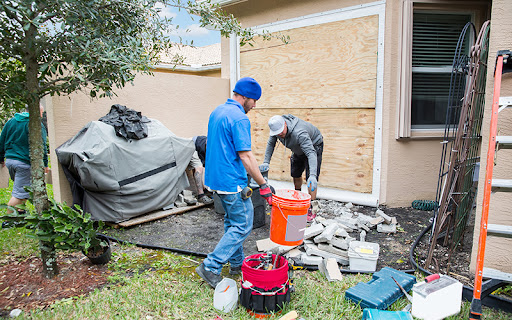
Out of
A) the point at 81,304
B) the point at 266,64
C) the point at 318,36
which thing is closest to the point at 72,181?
the point at 81,304

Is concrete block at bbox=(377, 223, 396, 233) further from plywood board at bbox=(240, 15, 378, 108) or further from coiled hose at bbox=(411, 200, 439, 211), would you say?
plywood board at bbox=(240, 15, 378, 108)

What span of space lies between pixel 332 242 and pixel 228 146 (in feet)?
5.66

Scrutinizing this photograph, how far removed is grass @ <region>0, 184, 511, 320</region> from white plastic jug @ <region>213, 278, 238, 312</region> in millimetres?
45

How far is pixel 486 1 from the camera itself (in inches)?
206

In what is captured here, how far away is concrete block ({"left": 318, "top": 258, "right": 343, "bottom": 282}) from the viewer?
3.27 metres

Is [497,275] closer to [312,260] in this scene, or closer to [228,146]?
[312,260]

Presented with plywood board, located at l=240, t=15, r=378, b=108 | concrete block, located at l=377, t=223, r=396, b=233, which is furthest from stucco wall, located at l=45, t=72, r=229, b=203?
concrete block, located at l=377, t=223, r=396, b=233

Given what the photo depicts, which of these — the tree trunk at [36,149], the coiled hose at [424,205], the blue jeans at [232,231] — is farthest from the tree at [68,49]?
the coiled hose at [424,205]

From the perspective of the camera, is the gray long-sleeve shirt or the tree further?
the gray long-sleeve shirt

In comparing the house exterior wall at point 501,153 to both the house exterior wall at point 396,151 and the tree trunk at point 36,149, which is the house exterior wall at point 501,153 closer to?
the house exterior wall at point 396,151

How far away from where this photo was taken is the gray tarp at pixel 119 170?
14.5 ft

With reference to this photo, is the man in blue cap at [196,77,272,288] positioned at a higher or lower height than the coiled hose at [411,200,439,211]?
higher

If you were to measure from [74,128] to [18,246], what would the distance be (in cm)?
173

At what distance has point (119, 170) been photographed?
4699mm
